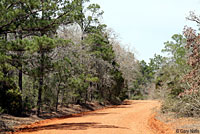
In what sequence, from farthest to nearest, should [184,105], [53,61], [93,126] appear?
[53,61]
[184,105]
[93,126]

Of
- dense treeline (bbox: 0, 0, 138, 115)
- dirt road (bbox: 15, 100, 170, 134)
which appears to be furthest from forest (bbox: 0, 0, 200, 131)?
dirt road (bbox: 15, 100, 170, 134)

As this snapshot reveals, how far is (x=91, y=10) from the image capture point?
1187 inches

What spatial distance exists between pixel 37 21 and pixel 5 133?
231 inches

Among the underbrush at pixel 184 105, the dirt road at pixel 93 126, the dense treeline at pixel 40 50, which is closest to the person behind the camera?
the dirt road at pixel 93 126

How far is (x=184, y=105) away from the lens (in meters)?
15.8

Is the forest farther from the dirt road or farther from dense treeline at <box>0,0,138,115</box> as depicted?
the dirt road

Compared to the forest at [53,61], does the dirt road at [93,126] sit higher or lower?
lower

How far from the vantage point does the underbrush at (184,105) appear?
13.9m

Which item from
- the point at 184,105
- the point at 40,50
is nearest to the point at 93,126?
the point at 40,50

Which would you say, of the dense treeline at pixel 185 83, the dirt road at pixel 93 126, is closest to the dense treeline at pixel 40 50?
the dirt road at pixel 93 126

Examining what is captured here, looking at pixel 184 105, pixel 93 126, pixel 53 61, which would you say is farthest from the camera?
pixel 53 61

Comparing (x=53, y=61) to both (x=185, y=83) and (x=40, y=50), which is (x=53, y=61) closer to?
(x=40, y=50)

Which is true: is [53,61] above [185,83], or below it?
above

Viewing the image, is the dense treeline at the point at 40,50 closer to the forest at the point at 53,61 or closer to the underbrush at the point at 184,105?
the forest at the point at 53,61
